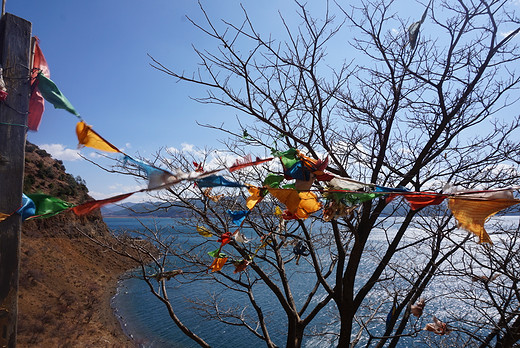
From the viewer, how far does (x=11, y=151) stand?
2309 millimetres

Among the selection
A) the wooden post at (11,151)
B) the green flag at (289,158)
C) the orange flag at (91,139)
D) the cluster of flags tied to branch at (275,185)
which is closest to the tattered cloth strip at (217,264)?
the cluster of flags tied to branch at (275,185)

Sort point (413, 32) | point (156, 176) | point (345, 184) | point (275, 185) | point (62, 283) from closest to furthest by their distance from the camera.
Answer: point (156, 176) < point (345, 184) < point (275, 185) < point (413, 32) < point (62, 283)

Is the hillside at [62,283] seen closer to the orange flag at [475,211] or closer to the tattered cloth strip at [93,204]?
the tattered cloth strip at [93,204]

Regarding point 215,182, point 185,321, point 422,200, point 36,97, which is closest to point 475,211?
point 422,200

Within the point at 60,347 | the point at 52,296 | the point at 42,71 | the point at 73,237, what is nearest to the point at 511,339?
the point at 42,71

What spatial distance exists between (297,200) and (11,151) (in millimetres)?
2314

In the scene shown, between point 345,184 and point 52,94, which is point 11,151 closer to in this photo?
point 52,94

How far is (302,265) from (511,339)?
20366mm

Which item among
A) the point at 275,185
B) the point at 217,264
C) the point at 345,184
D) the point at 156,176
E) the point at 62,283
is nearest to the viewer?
the point at 156,176

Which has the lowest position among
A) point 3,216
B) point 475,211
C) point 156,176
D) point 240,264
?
point 3,216

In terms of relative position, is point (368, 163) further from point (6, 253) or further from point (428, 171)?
point (6, 253)

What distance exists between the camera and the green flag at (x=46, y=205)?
2.48m

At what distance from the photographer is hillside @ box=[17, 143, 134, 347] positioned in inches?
611

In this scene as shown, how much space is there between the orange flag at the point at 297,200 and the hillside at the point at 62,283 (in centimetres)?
549
